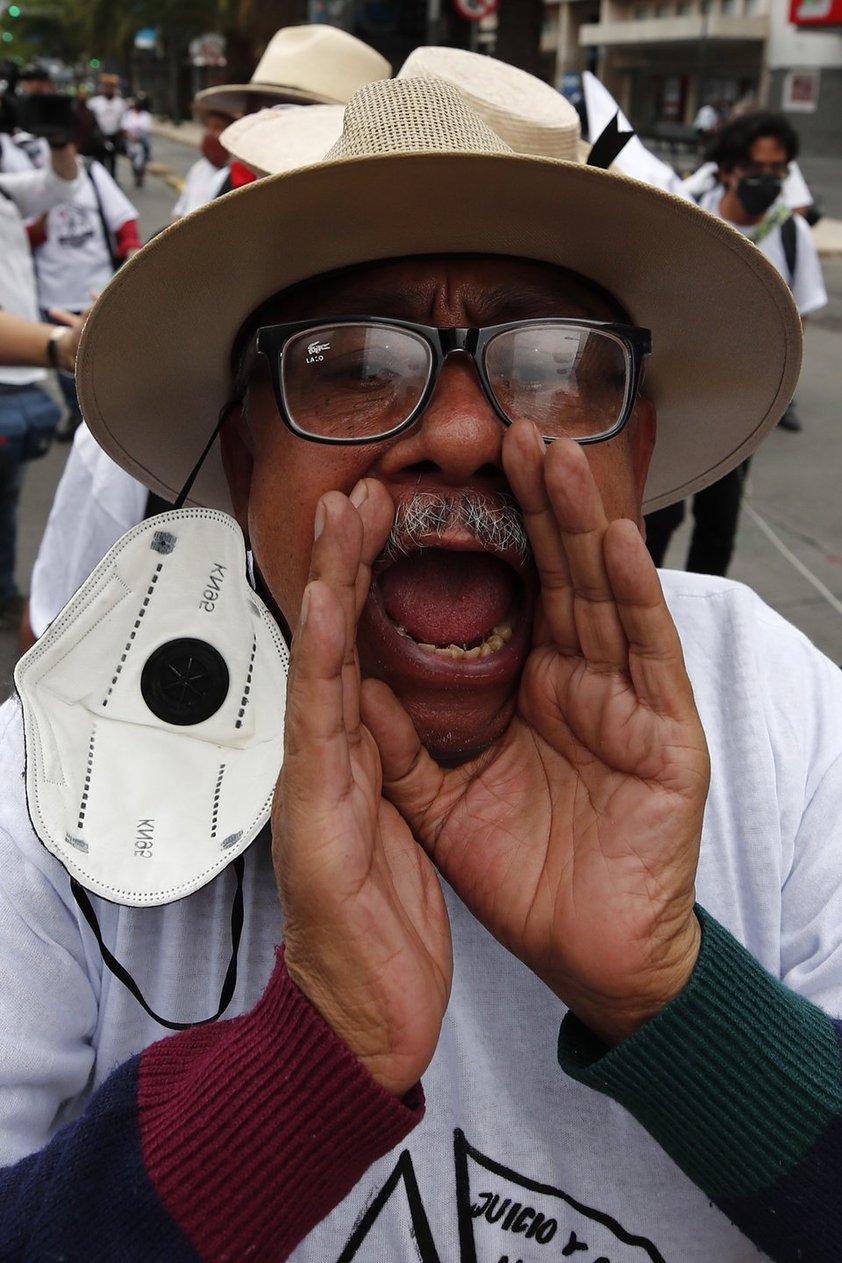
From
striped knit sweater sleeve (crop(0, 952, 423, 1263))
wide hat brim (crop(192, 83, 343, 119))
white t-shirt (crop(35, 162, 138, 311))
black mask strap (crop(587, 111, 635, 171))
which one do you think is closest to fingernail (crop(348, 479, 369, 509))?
striped knit sweater sleeve (crop(0, 952, 423, 1263))

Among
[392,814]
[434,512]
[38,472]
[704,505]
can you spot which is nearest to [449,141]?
[434,512]

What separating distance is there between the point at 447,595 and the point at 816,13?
2863cm

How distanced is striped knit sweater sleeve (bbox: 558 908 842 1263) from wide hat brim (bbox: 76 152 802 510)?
90 centimetres

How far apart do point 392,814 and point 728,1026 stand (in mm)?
453

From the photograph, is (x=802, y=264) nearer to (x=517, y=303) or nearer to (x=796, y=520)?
(x=796, y=520)

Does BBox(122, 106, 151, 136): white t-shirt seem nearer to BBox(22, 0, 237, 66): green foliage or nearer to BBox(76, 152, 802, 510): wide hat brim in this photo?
BBox(22, 0, 237, 66): green foliage

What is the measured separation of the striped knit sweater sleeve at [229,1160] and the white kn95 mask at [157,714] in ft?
0.85

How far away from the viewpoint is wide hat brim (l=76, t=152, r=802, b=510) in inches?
53.8

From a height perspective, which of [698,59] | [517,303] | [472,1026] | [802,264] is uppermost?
[517,303]

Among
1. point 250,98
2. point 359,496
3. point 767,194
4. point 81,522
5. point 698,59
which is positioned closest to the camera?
point 359,496

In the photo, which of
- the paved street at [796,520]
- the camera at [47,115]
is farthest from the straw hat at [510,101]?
the camera at [47,115]

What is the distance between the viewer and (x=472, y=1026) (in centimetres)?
145

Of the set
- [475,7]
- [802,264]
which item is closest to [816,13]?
[475,7]

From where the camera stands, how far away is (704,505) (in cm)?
475
